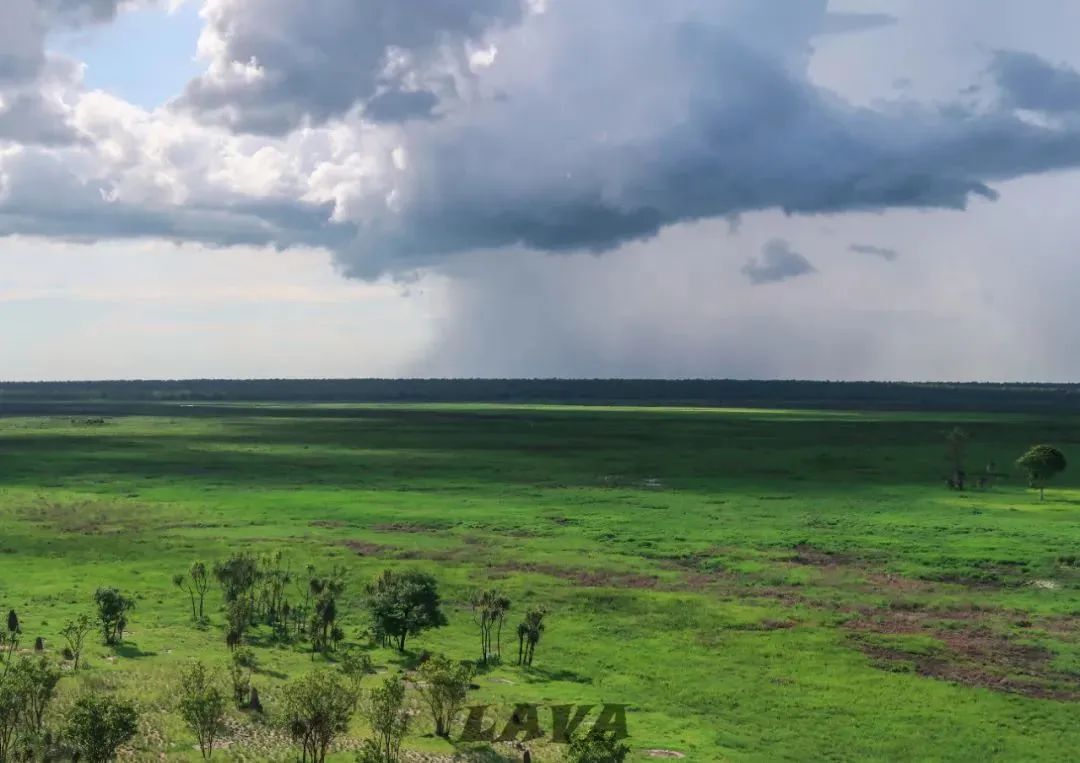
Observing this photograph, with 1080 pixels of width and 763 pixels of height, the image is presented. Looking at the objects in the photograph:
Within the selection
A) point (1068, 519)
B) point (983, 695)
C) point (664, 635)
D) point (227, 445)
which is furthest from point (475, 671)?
point (227, 445)

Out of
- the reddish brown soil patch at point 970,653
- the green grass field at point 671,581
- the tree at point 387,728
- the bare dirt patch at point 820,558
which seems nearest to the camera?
the tree at point 387,728

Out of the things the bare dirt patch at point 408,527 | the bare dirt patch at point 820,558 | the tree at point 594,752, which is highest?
the tree at point 594,752

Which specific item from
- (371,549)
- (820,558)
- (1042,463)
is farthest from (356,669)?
(1042,463)

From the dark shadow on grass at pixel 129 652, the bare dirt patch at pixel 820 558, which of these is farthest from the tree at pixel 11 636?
the bare dirt patch at pixel 820 558

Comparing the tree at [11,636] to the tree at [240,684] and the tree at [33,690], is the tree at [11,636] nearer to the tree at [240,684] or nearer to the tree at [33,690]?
the tree at [33,690]

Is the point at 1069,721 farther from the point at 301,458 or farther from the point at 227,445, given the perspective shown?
the point at 227,445

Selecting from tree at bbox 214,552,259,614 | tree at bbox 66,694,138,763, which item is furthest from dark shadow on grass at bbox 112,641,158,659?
tree at bbox 66,694,138,763

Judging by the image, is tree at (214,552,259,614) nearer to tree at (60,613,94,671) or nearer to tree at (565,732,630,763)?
tree at (60,613,94,671)
